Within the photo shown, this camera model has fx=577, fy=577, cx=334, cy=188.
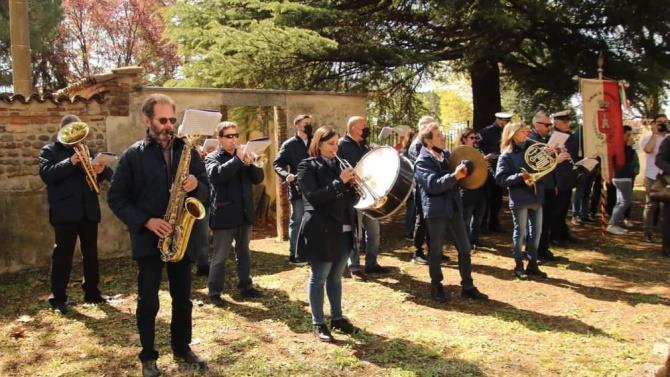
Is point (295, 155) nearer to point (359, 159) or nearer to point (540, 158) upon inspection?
point (359, 159)

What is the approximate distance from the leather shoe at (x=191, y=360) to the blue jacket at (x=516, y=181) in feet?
13.4

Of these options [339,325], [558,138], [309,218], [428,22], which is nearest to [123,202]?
[309,218]

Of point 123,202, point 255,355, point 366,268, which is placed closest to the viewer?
point 123,202

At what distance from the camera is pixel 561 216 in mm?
9203

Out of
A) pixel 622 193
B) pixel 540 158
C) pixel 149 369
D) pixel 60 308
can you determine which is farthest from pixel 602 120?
pixel 60 308

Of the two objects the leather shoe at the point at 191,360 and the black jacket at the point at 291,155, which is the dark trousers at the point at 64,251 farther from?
the black jacket at the point at 291,155

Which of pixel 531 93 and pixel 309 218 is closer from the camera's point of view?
pixel 309 218

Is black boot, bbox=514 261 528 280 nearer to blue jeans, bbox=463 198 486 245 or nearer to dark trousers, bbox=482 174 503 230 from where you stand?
blue jeans, bbox=463 198 486 245

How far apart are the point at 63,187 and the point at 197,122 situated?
7.71ft

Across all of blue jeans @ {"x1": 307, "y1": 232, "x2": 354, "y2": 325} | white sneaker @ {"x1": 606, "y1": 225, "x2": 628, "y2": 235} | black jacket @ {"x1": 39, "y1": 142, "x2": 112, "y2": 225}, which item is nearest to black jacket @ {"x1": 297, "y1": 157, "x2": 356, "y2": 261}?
blue jeans @ {"x1": 307, "y1": 232, "x2": 354, "y2": 325}

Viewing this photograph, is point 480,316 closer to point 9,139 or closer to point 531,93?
point 9,139

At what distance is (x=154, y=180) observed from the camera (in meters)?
4.10

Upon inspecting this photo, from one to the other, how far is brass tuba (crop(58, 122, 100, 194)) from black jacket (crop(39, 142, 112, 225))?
10cm

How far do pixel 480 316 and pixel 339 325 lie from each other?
1514mm
